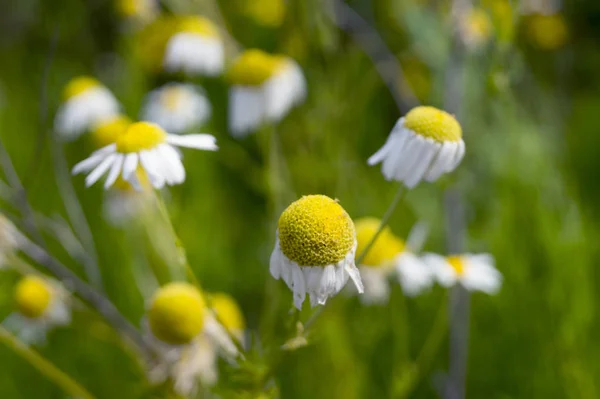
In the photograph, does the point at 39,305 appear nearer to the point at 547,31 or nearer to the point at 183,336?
the point at 183,336

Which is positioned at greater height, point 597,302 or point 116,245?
point 116,245

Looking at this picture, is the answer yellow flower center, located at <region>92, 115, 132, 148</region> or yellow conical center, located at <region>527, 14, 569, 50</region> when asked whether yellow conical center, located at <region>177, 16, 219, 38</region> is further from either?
yellow conical center, located at <region>527, 14, 569, 50</region>

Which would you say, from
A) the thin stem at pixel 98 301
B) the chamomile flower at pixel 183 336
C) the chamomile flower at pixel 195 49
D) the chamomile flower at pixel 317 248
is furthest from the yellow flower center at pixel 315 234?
the chamomile flower at pixel 195 49

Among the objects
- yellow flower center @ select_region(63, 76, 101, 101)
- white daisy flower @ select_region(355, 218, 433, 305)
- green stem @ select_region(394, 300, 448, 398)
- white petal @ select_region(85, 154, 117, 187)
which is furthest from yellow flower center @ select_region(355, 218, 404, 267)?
yellow flower center @ select_region(63, 76, 101, 101)

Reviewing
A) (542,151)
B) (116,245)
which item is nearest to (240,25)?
(116,245)

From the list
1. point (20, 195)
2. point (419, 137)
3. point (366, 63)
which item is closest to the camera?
point (419, 137)

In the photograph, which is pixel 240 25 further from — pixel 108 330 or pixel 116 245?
pixel 108 330
